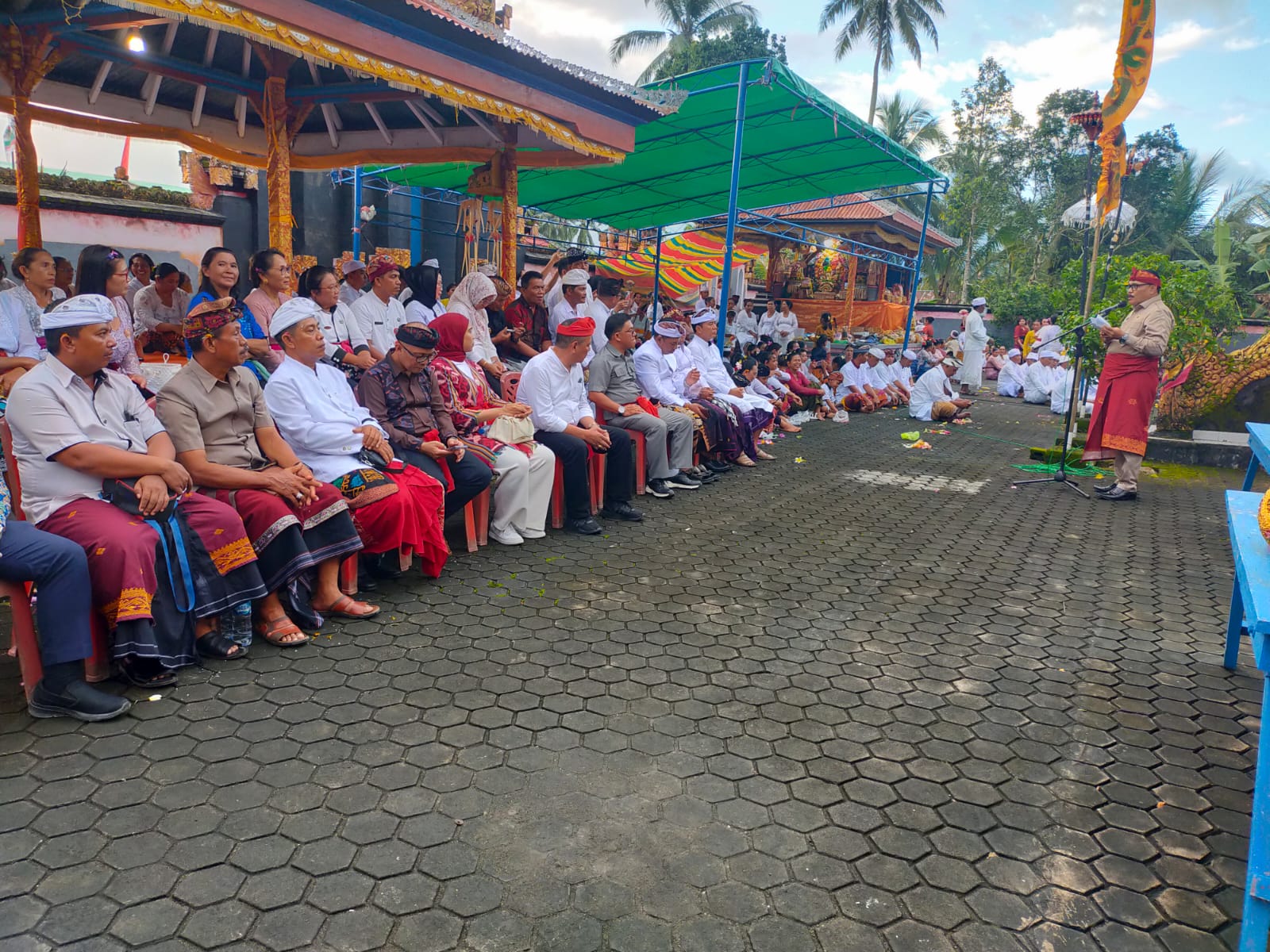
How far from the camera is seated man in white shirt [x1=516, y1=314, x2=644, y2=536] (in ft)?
17.8

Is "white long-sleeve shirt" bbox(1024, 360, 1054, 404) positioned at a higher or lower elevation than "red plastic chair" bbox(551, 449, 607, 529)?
higher

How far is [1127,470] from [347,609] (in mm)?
6624

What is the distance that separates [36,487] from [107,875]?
1625 mm

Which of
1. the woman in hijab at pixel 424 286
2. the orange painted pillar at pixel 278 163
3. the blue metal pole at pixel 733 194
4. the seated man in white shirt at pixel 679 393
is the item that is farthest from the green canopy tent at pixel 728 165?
the orange painted pillar at pixel 278 163

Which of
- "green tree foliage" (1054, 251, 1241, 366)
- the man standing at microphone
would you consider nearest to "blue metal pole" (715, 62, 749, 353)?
"green tree foliage" (1054, 251, 1241, 366)

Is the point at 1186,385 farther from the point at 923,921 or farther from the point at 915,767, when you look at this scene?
the point at 923,921

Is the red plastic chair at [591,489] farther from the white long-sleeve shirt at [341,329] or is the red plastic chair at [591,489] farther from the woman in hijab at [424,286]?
the woman in hijab at [424,286]

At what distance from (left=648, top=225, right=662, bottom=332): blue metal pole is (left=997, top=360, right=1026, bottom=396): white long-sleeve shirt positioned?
24.8 ft

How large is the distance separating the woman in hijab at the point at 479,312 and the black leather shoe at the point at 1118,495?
5.37 meters

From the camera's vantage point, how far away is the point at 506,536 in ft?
16.6

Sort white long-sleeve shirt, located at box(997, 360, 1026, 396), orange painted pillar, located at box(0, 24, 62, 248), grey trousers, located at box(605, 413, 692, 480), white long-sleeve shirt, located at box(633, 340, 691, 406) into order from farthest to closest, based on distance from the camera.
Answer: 1. white long-sleeve shirt, located at box(997, 360, 1026, 396)
2. white long-sleeve shirt, located at box(633, 340, 691, 406)
3. grey trousers, located at box(605, 413, 692, 480)
4. orange painted pillar, located at box(0, 24, 62, 248)

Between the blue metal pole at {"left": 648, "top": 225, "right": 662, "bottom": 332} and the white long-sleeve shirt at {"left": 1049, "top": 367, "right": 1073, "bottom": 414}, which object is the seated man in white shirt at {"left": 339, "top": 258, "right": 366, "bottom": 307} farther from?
the white long-sleeve shirt at {"left": 1049, "top": 367, "right": 1073, "bottom": 414}

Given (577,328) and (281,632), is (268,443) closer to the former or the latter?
(281,632)

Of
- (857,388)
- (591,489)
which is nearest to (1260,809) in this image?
(591,489)
